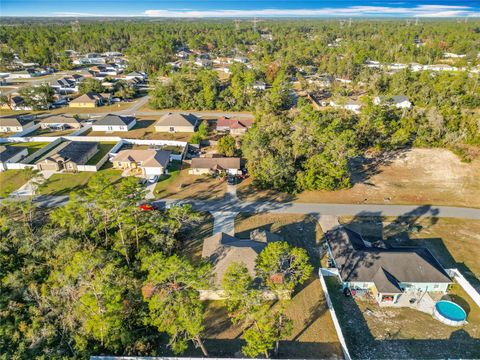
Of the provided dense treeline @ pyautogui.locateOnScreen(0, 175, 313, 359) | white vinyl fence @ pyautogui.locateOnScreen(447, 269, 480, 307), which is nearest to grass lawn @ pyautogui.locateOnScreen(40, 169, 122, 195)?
dense treeline @ pyautogui.locateOnScreen(0, 175, 313, 359)

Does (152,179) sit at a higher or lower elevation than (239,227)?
higher

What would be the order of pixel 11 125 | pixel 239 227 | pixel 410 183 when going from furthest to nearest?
pixel 11 125
pixel 410 183
pixel 239 227

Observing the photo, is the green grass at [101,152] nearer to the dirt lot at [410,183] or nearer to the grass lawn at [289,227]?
the dirt lot at [410,183]

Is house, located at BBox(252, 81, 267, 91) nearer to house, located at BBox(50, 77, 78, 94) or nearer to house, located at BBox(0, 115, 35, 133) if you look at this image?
house, located at BBox(50, 77, 78, 94)

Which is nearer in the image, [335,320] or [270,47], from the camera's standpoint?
[335,320]

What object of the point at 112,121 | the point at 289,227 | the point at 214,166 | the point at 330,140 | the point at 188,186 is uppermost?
the point at 330,140

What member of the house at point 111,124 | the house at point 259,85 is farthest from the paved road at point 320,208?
the house at point 259,85

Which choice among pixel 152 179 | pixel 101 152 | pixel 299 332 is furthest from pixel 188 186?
pixel 299 332

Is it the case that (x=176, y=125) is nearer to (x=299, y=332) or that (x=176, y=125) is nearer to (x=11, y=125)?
(x=11, y=125)

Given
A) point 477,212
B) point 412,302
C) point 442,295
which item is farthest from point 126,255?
point 477,212

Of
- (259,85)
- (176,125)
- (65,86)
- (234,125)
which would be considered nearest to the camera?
(234,125)
